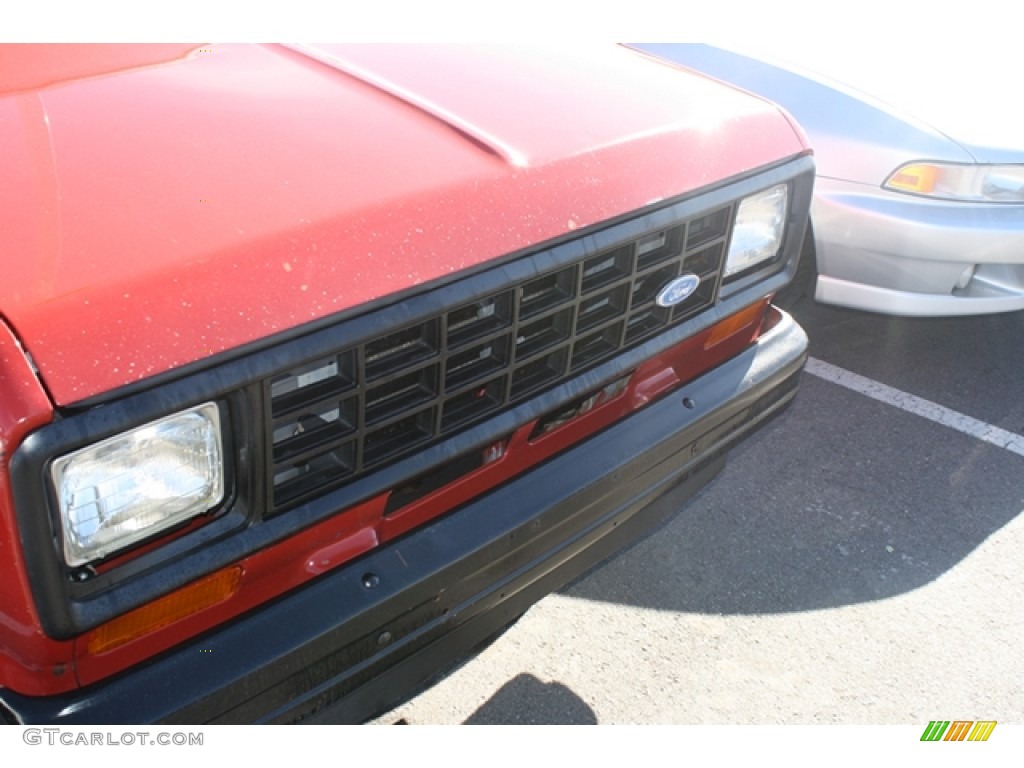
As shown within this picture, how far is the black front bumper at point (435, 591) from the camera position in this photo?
147cm

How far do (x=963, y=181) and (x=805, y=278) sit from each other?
2.05 ft

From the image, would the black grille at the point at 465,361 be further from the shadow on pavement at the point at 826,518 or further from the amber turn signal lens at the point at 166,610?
the shadow on pavement at the point at 826,518

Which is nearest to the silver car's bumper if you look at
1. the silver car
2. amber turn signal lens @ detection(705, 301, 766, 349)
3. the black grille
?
the silver car

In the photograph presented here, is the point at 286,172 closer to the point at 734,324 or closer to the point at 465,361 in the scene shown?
the point at 465,361

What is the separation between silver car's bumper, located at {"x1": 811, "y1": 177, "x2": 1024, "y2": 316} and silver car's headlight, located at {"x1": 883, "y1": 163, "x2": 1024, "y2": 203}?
3 centimetres

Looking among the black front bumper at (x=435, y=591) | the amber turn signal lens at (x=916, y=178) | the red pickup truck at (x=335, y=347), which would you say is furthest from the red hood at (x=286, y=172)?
the amber turn signal lens at (x=916, y=178)

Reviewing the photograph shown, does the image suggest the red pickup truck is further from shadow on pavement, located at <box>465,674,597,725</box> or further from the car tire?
the car tire

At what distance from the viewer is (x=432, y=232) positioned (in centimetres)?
158

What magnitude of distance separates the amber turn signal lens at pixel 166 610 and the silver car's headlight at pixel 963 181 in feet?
9.04

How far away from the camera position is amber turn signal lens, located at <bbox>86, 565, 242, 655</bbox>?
1.43 meters

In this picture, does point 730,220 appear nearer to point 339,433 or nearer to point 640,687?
point 339,433

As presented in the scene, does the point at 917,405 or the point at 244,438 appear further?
the point at 917,405

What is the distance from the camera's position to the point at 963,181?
3344 millimetres

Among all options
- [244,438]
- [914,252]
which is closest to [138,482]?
[244,438]
